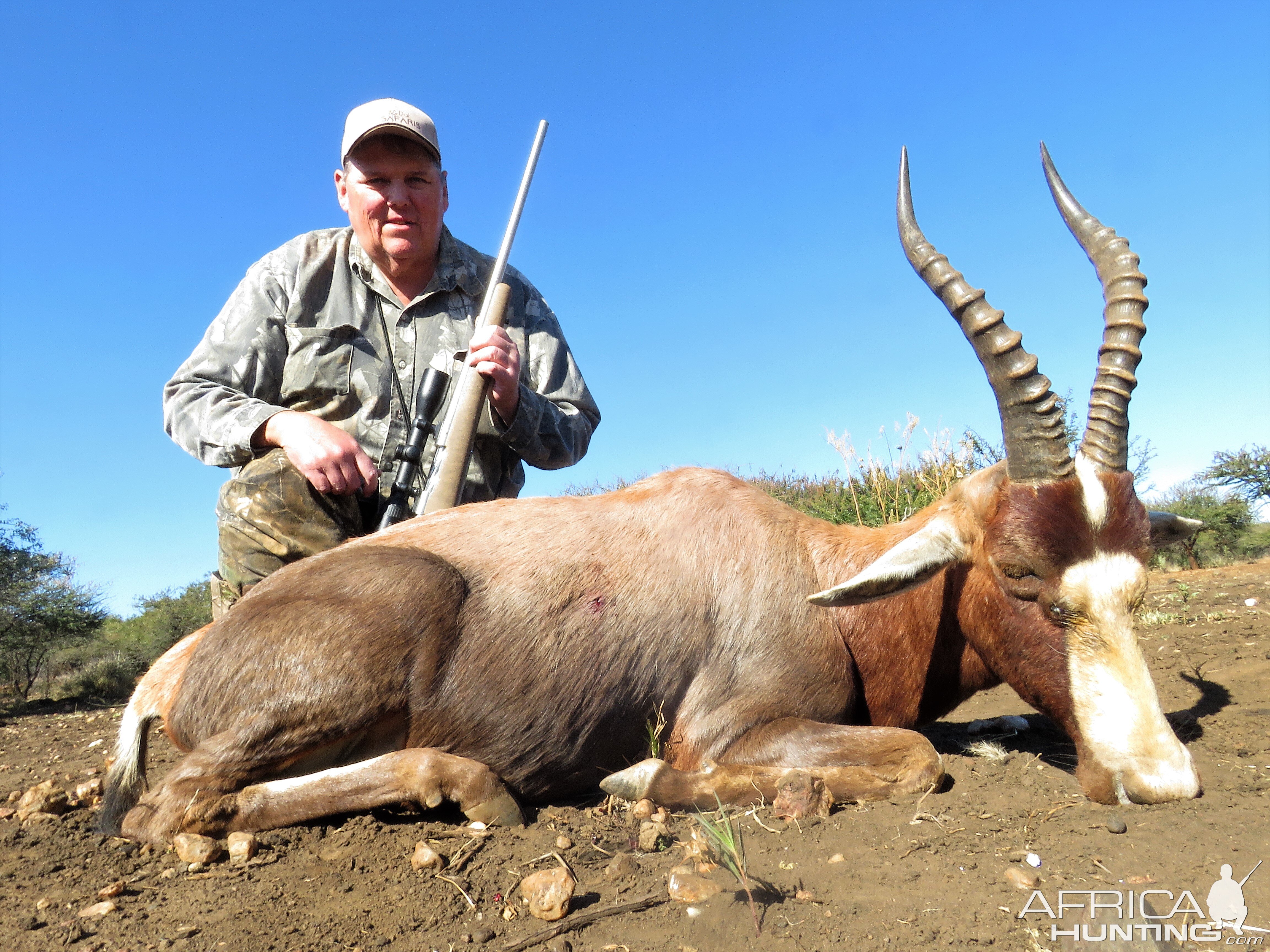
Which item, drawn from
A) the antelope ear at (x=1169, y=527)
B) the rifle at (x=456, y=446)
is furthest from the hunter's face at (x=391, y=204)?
the antelope ear at (x=1169, y=527)

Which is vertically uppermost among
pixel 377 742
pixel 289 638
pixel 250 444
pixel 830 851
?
pixel 250 444

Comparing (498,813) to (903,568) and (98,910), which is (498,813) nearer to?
(98,910)

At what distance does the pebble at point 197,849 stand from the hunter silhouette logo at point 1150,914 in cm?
266

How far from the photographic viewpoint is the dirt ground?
236 cm

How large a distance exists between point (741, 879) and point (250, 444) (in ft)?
13.3

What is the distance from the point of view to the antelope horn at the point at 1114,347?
386cm

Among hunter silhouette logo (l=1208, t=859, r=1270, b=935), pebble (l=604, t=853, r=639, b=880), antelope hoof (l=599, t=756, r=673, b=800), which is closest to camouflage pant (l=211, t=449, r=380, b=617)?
antelope hoof (l=599, t=756, r=673, b=800)

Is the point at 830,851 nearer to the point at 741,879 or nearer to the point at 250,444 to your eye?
the point at 741,879

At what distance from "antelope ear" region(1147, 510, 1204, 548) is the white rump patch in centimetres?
110

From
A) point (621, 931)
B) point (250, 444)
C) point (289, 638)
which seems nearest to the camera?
point (621, 931)

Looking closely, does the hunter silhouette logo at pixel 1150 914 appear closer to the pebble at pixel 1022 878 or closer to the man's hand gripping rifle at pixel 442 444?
the pebble at pixel 1022 878

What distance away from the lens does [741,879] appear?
251cm

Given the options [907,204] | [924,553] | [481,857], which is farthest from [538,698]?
[907,204]

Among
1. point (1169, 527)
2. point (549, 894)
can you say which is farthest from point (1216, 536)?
point (549, 894)
